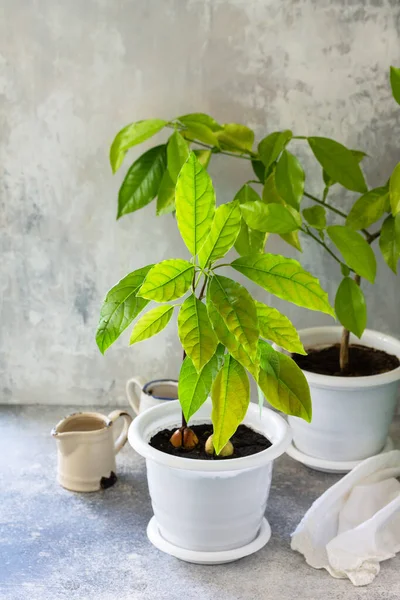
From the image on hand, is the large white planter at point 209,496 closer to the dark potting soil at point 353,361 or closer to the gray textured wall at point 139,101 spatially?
the dark potting soil at point 353,361

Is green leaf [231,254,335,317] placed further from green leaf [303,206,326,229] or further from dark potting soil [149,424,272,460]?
green leaf [303,206,326,229]

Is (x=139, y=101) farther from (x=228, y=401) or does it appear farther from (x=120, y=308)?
(x=228, y=401)

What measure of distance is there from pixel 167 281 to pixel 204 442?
1.12 ft

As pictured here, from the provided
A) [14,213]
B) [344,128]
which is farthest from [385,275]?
[14,213]

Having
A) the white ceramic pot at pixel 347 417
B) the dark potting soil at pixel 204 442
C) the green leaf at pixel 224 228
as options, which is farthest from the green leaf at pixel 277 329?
the white ceramic pot at pixel 347 417

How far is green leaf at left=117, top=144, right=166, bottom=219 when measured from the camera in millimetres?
1485

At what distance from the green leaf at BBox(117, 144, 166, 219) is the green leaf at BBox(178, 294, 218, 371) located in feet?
1.43

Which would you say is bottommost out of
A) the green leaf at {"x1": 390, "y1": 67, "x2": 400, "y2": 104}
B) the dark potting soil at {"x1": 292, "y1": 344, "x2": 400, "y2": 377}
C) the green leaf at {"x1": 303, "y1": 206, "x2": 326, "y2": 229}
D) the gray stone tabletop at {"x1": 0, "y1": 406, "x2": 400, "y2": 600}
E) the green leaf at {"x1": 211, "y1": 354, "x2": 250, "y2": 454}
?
the gray stone tabletop at {"x1": 0, "y1": 406, "x2": 400, "y2": 600}

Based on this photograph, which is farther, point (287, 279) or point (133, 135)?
point (133, 135)

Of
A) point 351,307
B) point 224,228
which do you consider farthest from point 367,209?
point 224,228

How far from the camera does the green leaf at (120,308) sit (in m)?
1.13

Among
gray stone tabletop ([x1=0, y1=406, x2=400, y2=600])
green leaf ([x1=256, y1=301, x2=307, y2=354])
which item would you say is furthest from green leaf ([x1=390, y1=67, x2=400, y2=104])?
gray stone tabletop ([x1=0, y1=406, x2=400, y2=600])

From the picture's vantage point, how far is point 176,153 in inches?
54.8

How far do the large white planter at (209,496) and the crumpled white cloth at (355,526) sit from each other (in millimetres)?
96
